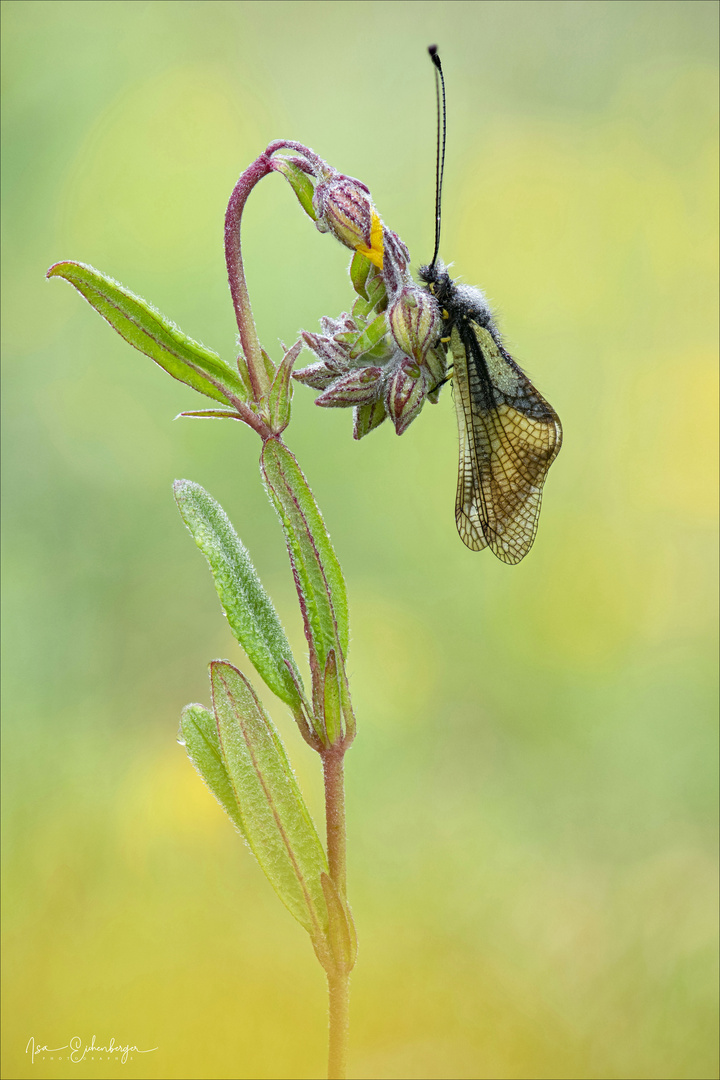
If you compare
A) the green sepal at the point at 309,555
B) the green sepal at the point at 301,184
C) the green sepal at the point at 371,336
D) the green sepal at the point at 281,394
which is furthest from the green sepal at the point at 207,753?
the green sepal at the point at 301,184

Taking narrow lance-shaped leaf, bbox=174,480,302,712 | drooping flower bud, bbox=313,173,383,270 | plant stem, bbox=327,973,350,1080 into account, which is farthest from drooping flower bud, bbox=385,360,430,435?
plant stem, bbox=327,973,350,1080

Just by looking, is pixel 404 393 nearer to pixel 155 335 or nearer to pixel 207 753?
pixel 155 335

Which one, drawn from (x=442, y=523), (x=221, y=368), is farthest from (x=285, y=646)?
(x=442, y=523)

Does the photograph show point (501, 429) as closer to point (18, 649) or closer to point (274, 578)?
point (274, 578)

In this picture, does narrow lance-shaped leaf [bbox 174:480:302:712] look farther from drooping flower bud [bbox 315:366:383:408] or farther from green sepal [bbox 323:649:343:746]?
drooping flower bud [bbox 315:366:383:408]

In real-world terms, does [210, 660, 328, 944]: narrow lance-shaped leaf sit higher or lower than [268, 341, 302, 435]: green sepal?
lower

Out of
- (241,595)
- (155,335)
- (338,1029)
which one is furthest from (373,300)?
(338,1029)
